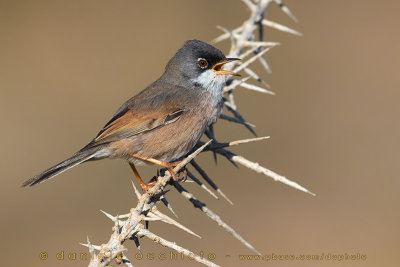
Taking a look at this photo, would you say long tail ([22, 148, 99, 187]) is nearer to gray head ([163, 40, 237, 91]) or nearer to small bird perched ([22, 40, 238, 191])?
small bird perched ([22, 40, 238, 191])

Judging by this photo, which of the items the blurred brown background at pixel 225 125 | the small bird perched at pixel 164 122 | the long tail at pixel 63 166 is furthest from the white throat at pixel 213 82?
the blurred brown background at pixel 225 125

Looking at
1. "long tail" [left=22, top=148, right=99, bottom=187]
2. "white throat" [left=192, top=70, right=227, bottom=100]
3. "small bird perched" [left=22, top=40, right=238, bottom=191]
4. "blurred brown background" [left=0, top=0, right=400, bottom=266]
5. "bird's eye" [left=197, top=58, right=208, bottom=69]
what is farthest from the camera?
"blurred brown background" [left=0, top=0, right=400, bottom=266]

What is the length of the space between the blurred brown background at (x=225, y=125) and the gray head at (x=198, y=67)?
2.31 meters

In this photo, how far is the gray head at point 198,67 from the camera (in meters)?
4.55

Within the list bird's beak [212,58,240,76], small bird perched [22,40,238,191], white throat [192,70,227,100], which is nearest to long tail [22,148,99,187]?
small bird perched [22,40,238,191]

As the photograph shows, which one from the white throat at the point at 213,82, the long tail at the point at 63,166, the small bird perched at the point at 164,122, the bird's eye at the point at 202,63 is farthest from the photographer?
the bird's eye at the point at 202,63

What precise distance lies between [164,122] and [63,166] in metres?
1.02

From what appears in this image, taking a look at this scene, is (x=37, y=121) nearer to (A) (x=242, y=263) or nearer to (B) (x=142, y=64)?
(B) (x=142, y=64)

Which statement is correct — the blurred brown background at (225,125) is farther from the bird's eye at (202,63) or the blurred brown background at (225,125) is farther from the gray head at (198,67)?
the bird's eye at (202,63)

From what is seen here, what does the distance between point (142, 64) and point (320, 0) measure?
3504 millimetres

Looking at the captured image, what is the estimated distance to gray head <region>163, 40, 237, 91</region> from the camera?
4547mm

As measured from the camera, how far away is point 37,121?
8062 mm

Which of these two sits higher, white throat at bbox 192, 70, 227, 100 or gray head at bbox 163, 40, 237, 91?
gray head at bbox 163, 40, 237, 91

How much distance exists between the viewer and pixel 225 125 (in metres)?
8.27
